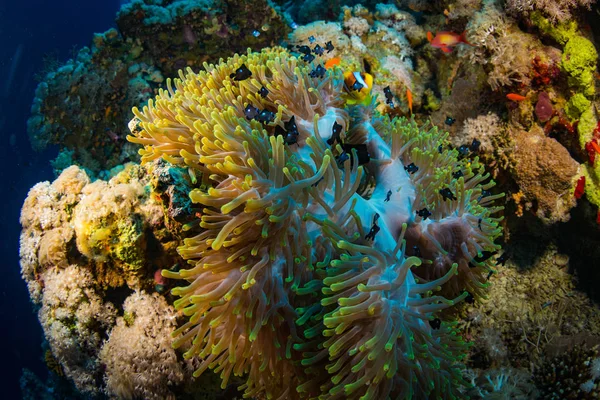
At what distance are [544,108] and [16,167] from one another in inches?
854

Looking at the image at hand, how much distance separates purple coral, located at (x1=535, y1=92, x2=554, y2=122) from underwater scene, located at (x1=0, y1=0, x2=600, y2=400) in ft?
0.07

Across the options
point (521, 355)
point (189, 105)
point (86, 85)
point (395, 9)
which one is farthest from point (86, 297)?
point (395, 9)

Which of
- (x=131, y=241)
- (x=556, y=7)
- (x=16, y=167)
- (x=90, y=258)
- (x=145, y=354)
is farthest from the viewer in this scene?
(x=16, y=167)

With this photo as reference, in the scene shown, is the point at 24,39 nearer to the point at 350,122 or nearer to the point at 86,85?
the point at 86,85

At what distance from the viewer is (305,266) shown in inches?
88.8

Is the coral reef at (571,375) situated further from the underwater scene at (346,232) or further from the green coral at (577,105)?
the green coral at (577,105)

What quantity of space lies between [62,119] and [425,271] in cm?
755

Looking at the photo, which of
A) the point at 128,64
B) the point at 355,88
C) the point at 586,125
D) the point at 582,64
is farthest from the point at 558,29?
the point at 128,64

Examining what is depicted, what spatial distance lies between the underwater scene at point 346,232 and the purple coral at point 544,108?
2 cm

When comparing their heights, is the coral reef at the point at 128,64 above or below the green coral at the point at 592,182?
above

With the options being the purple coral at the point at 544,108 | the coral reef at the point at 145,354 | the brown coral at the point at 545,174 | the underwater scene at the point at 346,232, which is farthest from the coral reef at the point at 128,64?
the brown coral at the point at 545,174

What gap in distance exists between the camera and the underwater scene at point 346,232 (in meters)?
2.11

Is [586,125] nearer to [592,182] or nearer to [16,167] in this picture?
[592,182]

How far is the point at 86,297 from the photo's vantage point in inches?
137
